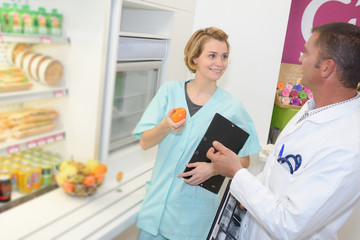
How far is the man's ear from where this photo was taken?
1.37 metres

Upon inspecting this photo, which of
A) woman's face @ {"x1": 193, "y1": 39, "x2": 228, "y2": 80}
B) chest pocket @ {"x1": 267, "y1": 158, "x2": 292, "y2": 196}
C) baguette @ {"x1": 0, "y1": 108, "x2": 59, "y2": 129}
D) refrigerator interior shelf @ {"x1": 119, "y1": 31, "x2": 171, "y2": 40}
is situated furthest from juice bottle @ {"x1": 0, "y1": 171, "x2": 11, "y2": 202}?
chest pocket @ {"x1": 267, "y1": 158, "x2": 292, "y2": 196}

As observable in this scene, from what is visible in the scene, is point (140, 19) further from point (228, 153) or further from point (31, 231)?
point (31, 231)

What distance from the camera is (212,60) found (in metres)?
1.80

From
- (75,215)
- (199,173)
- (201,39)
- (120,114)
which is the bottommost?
(75,215)

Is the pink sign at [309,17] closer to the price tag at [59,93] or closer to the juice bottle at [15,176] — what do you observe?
the price tag at [59,93]

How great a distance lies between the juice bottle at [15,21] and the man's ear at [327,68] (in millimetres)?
1359

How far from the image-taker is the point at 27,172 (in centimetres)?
168

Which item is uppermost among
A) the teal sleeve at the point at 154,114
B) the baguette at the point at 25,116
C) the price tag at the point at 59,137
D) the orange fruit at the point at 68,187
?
the teal sleeve at the point at 154,114

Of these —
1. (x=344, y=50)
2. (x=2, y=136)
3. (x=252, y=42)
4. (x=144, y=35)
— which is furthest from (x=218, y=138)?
(x=252, y=42)

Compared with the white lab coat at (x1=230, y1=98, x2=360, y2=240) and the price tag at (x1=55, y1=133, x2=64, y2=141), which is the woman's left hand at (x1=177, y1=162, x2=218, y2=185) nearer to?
the white lab coat at (x1=230, y1=98, x2=360, y2=240)

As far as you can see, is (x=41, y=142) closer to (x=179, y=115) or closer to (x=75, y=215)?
(x=75, y=215)

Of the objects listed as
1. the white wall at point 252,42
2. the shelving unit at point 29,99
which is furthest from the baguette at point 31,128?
the white wall at point 252,42

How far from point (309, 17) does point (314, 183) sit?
2.63 metres

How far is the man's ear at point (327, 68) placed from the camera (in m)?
1.37
